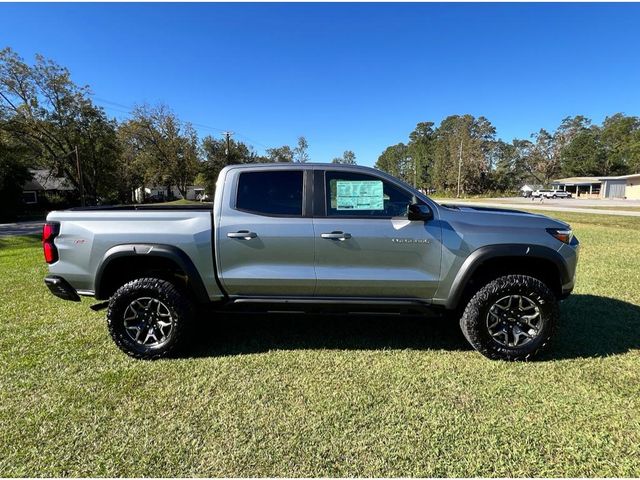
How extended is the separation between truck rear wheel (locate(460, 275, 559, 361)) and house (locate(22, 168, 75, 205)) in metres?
46.5

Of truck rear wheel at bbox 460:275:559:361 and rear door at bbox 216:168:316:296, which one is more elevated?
rear door at bbox 216:168:316:296

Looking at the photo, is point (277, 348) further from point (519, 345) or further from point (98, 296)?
point (519, 345)

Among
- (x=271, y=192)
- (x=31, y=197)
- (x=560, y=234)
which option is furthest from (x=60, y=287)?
(x=31, y=197)

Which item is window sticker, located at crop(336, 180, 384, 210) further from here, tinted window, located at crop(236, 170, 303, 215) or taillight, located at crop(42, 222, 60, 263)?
taillight, located at crop(42, 222, 60, 263)

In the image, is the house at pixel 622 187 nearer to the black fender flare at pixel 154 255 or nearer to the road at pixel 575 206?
Result: the road at pixel 575 206

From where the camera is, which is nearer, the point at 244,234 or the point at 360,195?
the point at 244,234

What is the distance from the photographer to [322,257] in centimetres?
327

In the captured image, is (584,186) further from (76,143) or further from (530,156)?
(76,143)

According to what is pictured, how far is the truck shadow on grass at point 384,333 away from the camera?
3572mm

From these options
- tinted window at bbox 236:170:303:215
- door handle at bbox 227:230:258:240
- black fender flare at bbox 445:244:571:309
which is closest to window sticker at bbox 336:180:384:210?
tinted window at bbox 236:170:303:215

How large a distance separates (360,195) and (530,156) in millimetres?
91272

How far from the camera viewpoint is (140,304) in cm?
337

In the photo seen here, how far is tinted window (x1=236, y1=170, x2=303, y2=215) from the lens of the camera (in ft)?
11.0

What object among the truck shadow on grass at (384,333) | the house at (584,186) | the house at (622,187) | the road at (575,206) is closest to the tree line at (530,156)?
the house at (584,186)
